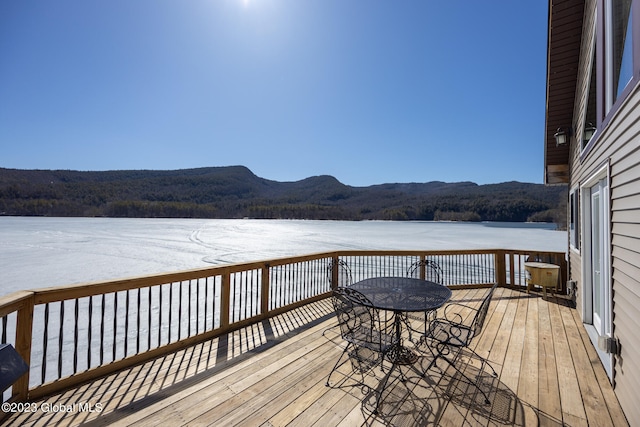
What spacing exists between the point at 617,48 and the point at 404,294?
2.76m

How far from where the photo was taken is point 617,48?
2.28 metres

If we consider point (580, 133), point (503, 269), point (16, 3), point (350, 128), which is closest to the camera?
point (580, 133)

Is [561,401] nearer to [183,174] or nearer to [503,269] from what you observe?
[503,269]

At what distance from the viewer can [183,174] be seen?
70625 mm

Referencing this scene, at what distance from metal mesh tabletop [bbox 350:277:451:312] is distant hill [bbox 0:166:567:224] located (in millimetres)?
30340

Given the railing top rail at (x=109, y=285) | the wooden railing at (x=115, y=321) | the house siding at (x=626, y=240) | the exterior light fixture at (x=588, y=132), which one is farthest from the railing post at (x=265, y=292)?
the exterior light fixture at (x=588, y=132)

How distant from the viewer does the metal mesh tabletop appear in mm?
2496

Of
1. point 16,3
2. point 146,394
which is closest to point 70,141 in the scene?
point 16,3

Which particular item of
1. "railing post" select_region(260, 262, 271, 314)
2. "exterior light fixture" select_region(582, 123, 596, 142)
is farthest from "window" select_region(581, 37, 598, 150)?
"railing post" select_region(260, 262, 271, 314)

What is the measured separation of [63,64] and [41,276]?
29.9 ft

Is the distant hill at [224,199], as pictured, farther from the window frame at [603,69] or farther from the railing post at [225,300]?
the railing post at [225,300]

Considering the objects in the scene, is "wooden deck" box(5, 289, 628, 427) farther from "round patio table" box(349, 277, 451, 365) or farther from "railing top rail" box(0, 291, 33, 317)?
"railing top rail" box(0, 291, 33, 317)

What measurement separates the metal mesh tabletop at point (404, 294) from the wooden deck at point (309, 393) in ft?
2.05

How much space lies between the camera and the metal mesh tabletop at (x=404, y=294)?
8.19 feet
